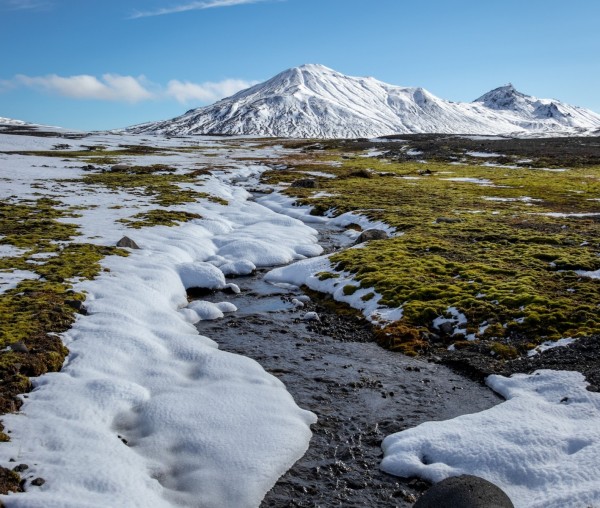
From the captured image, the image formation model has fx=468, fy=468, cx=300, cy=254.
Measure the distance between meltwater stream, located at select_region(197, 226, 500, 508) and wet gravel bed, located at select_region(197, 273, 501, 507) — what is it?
27 mm

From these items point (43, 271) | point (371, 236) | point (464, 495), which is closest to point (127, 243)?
point (43, 271)

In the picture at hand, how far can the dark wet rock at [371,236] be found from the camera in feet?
119

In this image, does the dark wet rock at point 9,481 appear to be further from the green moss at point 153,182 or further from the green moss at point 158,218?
the green moss at point 153,182

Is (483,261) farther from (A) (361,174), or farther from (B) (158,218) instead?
(A) (361,174)

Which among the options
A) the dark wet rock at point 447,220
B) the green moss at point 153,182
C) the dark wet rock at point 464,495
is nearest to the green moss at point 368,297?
the dark wet rock at point 464,495

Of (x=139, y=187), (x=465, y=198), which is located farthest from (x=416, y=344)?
(x=139, y=187)

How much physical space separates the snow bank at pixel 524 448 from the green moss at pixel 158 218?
30.5 meters

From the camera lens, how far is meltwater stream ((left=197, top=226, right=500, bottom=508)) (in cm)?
1163

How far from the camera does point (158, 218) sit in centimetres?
4097

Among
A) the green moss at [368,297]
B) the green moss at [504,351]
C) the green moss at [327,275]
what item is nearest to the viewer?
the green moss at [504,351]

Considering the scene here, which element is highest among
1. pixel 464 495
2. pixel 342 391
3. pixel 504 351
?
pixel 464 495

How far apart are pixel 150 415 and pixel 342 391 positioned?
20.8ft

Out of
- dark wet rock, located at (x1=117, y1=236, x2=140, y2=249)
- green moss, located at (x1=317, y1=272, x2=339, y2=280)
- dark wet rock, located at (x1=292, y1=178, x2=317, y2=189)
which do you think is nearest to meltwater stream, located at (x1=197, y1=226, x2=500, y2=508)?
green moss, located at (x1=317, y1=272, x2=339, y2=280)

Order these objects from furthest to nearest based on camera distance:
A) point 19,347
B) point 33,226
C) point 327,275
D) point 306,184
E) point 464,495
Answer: point 306,184 → point 33,226 → point 327,275 → point 19,347 → point 464,495
